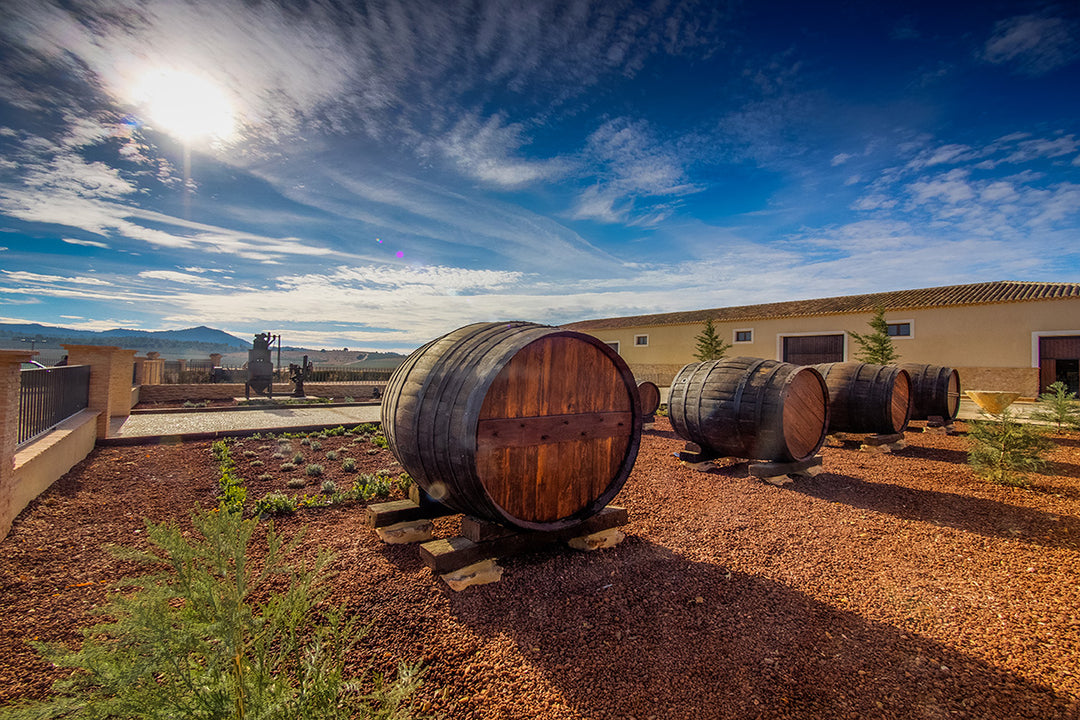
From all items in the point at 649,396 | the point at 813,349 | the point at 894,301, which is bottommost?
the point at 649,396

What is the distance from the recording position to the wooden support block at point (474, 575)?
314 centimetres

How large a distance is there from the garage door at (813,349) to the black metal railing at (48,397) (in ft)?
78.7

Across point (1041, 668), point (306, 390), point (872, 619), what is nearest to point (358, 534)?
point (872, 619)

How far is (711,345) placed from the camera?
2548 centimetres

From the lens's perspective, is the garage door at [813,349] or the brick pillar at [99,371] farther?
the garage door at [813,349]

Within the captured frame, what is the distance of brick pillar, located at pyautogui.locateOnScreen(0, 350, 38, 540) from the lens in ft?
12.1

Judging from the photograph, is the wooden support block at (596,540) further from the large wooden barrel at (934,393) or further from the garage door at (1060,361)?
the garage door at (1060,361)

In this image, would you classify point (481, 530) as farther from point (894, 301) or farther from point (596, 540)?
point (894, 301)

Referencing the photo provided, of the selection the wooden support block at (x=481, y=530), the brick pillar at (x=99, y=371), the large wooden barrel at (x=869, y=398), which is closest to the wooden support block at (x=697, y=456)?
the large wooden barrel at (x=869, y=398)

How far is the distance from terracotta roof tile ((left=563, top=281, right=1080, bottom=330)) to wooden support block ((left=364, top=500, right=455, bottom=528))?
18.9 metres

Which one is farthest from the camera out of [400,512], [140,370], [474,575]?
[140,370]

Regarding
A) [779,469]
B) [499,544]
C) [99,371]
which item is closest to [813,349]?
[779,469]

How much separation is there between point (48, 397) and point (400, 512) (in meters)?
5.37

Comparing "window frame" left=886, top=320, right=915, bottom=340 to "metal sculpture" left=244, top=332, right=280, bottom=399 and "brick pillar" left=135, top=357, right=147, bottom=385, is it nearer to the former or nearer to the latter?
"metal sculpture" left=244, top=332, right=280, bottom=399
